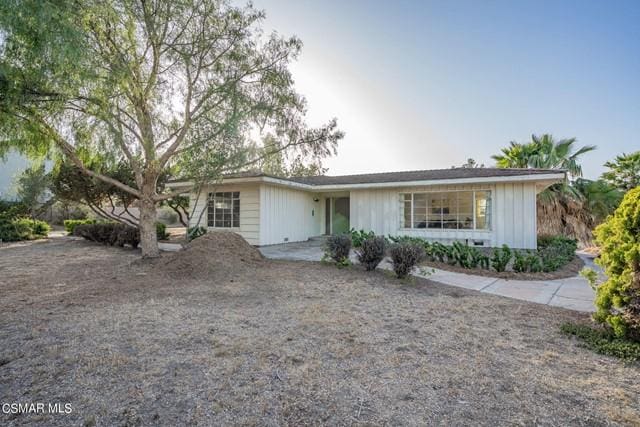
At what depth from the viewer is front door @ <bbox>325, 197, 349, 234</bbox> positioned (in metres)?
15.4

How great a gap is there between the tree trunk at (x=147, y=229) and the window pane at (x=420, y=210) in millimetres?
9072

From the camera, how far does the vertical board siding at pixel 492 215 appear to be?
10641mm

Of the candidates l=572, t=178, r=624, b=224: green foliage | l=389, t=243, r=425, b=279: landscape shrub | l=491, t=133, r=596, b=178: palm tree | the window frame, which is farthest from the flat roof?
l=572, t=178, r=624, b=224: green foliage

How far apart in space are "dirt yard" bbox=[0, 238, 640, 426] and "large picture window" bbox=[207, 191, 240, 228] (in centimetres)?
711

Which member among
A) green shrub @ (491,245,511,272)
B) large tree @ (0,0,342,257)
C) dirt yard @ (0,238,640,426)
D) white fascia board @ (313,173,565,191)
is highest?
large tree @ (0,0,342,257)

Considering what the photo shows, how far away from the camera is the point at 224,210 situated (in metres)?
13.1

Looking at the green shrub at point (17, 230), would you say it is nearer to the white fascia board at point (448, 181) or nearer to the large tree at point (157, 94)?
the large tree at point (157, 94)

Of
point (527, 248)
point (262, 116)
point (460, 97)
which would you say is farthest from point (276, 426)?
point (460, 97)

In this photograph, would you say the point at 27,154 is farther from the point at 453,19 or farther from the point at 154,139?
the point at 453,19

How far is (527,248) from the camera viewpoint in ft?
34.9

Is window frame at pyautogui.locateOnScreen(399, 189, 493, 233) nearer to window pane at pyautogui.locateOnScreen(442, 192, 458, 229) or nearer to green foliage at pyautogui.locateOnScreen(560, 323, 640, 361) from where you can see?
window pane at pyautogui.locateOnScreen(442, 192, 458, 229)

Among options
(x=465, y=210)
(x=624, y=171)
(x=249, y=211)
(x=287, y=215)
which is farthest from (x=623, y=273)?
(x=624, y=171)

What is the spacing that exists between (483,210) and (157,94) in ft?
35.6

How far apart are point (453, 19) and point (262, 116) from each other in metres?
6.16
